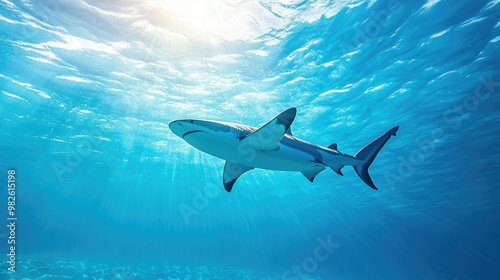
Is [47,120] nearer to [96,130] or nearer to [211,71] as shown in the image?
[96,130]

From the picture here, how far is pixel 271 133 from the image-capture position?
429cm

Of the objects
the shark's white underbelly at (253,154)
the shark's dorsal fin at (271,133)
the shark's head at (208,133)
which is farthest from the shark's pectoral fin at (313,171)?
the shark's head at (208,133)

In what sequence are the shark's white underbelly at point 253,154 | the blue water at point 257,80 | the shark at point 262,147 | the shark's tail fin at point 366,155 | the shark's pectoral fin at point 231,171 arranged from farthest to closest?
the blue water at point 257,80 → the shark's tail fin at point 366,155 → the shark's pectoral fin at point 231,171 → the shark's white underbelly at point 253,154 → the shark at point 262,147

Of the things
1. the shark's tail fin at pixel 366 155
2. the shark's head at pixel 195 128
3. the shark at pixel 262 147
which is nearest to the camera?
the shark's head at pixel 195 128

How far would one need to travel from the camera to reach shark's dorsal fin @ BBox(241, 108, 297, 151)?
3967 millimetres

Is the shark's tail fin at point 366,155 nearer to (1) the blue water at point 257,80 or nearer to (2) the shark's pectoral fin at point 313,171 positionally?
(2) the shark's pectoral fin at point 313,171

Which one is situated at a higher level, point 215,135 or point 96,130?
point 96,130

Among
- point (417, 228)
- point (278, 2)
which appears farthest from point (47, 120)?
point (417, 228)

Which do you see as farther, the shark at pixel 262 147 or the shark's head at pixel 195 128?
the shark at pixel 262 147

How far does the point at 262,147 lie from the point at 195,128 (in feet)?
4.77

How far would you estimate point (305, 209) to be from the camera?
169 ft

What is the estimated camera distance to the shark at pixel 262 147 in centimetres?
406

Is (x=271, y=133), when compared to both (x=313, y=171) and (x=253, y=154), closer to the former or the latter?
(x=253, y=154)

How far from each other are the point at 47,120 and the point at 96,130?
3.61m
